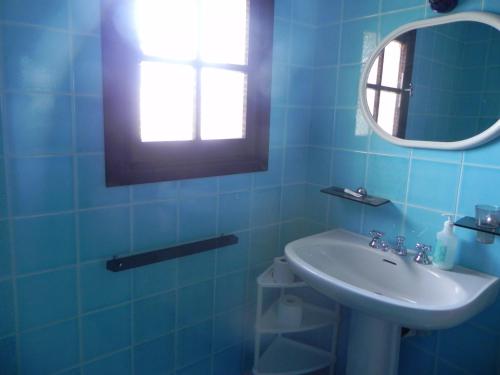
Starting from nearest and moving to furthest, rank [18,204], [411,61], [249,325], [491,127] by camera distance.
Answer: [18,204] < [491,127] < [411,61] < [249,325]

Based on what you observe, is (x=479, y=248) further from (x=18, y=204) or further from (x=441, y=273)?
(x=18, y=204)

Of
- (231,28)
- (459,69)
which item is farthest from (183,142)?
(459,69)

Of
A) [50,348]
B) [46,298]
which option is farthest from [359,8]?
[50,348]

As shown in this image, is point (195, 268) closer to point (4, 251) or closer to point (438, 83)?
point (4, 251)

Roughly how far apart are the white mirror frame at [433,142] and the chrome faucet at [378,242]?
1.11 feet

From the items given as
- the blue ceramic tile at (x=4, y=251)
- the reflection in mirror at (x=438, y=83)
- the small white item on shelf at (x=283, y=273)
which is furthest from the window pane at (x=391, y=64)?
the blue ceramic tile at (x=4, y=251)

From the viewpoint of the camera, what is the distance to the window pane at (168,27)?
1.34 metres

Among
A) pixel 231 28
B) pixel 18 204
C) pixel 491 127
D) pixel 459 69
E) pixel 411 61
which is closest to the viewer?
pixel 18 204

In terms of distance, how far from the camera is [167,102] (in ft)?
4.80

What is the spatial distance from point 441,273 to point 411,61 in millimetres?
732

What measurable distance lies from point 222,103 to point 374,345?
1.05 metres

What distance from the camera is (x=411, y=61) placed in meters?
1.45

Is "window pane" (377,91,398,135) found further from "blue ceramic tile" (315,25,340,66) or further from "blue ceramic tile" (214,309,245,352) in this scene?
"blue ceramic tile" (214,309,245,352)

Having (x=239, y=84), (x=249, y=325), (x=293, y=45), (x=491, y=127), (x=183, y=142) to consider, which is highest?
(x=293, y=45)
